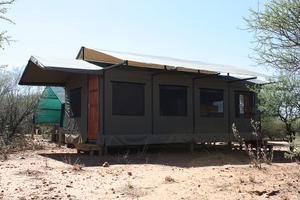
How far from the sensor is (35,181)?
8133 mm

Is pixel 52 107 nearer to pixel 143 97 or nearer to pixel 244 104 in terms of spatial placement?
pixel 143 97

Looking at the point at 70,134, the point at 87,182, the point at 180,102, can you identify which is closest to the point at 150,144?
the point at 180,102

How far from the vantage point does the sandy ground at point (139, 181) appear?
7062 mm

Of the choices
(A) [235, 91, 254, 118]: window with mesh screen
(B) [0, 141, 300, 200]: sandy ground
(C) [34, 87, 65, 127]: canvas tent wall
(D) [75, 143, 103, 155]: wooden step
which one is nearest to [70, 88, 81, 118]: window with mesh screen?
(D) [75, 143, 103, 155]: wooden step

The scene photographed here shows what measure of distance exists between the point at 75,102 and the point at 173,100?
3.49 m

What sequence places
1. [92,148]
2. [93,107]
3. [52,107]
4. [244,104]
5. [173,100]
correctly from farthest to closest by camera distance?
[52,107] → [244,104] → [173,100] → [93,107] → [92,148]

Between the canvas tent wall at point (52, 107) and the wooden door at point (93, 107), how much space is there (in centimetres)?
516

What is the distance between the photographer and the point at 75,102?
51.9 feet

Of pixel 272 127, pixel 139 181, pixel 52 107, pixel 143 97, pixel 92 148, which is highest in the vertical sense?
pixel 143 97

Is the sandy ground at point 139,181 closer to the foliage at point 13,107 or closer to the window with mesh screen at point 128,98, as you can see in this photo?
the window with mesh screen at point 128,98

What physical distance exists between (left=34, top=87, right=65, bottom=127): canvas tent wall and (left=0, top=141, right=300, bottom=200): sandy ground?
7910mm

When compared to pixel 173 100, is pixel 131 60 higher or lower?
higher

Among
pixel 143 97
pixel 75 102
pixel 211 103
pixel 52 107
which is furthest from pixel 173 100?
pixel 52 107

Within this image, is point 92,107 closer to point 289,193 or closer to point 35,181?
point 35,181
